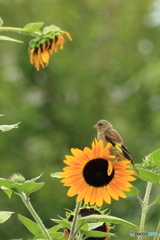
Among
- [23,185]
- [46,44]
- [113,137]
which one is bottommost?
[23,185]

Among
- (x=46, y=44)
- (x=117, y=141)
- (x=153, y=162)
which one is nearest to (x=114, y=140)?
(x=117, y=141)

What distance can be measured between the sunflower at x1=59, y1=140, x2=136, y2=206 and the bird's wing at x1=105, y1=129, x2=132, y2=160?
0.13 meters

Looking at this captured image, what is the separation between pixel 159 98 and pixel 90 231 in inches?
430

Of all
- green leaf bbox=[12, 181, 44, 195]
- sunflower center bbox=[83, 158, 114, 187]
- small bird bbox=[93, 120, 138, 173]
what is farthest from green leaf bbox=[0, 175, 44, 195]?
small bird bbox=[93, 120, 138, 173]

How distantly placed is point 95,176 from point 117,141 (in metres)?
0.28

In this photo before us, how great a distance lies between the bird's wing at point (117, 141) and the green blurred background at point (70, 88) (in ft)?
36.9

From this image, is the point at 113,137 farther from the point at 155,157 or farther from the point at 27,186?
the point at 27,186

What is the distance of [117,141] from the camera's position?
2082 millimetres

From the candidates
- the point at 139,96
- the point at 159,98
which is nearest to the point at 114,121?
the point at 139,96

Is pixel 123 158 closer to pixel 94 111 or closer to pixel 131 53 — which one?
pixel 94 111

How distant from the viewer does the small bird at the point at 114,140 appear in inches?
76.5

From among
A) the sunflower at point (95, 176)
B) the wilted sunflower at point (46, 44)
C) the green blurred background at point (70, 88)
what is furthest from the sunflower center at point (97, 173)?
the green blurred background at point (70, 88)

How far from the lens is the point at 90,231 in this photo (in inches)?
71.8

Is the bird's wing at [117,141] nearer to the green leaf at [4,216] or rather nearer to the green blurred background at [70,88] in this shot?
the green leaf at [4,216]
